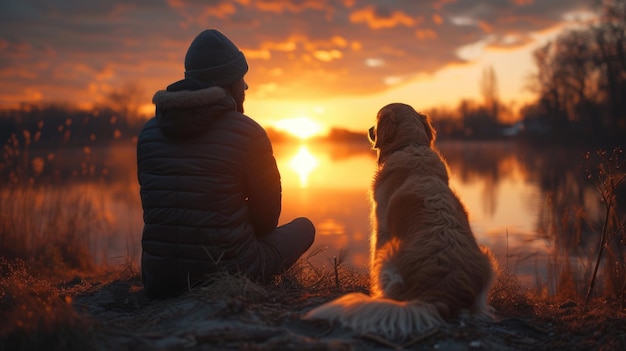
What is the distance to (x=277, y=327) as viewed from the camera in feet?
10.2

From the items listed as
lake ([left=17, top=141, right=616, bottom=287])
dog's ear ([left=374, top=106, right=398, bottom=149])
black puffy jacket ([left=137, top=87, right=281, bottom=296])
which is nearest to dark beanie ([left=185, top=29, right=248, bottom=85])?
black puffy jacket ([left=137, top=87, right=281, bottom=296])

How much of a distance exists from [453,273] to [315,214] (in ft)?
35.3

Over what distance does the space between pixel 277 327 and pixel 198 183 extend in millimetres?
1253

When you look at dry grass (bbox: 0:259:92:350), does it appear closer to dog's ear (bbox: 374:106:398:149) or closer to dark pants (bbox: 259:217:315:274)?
dark pants (bbox: 259:217:315:274)

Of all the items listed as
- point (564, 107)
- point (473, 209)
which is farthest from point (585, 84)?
point (473, 209)

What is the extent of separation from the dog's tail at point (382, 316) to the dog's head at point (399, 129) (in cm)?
191

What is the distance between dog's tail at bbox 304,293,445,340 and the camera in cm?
310

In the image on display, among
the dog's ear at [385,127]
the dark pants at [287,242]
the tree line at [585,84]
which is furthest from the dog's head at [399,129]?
the tree line at [585,84]

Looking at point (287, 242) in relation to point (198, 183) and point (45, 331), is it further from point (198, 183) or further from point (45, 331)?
point (45, 331)

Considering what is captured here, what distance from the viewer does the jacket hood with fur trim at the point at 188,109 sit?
3.71 metres

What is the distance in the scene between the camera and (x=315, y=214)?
1413 centimetres

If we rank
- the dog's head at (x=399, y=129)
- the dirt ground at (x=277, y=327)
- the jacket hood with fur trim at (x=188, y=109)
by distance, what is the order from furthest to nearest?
1. the dog's head at (x=399, y=129)
2. the jacket hood with fur trim at (x=188, y=109)
3. the dirt ground at (x=277, y=327)

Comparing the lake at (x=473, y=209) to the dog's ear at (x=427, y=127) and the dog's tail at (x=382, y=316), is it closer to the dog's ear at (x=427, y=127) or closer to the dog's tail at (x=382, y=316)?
the dog's ear at (x=427, y=127)

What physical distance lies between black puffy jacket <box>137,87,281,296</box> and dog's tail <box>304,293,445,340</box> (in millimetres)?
1049
